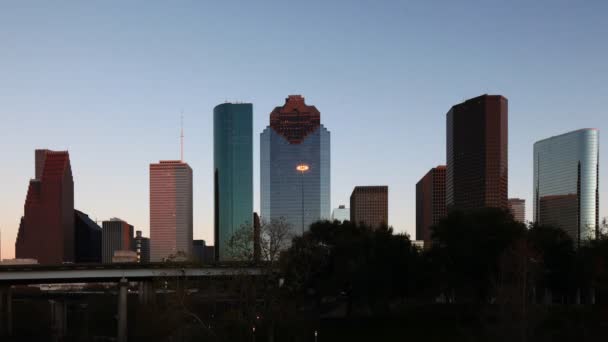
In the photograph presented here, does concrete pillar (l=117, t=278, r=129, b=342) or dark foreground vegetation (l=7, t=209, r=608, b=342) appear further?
concrete pillar (l=117, t=278, r=129, b=342)

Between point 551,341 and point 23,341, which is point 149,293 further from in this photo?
point 551,341

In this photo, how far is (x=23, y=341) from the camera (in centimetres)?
8175

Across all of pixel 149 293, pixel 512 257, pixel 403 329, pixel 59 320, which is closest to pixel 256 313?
pixel 403 329

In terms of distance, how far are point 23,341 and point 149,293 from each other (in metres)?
20.3

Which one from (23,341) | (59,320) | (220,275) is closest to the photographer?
(220,275)

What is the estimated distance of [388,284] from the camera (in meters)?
63.6

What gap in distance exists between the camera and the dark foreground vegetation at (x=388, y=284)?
47875 millimetres

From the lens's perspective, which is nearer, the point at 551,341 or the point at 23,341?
the point at 551,341

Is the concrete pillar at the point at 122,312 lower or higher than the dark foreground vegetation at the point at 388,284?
lower

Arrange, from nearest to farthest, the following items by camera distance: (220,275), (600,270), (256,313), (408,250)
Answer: (256,313) → (600,270) → (220,275) → (408,250)

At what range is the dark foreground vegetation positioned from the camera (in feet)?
157

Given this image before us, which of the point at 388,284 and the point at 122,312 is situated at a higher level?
the point at 388,284

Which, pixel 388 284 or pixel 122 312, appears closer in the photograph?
pixel 388 284

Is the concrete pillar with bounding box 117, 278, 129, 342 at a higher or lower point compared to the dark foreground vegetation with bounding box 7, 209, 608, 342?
lower
